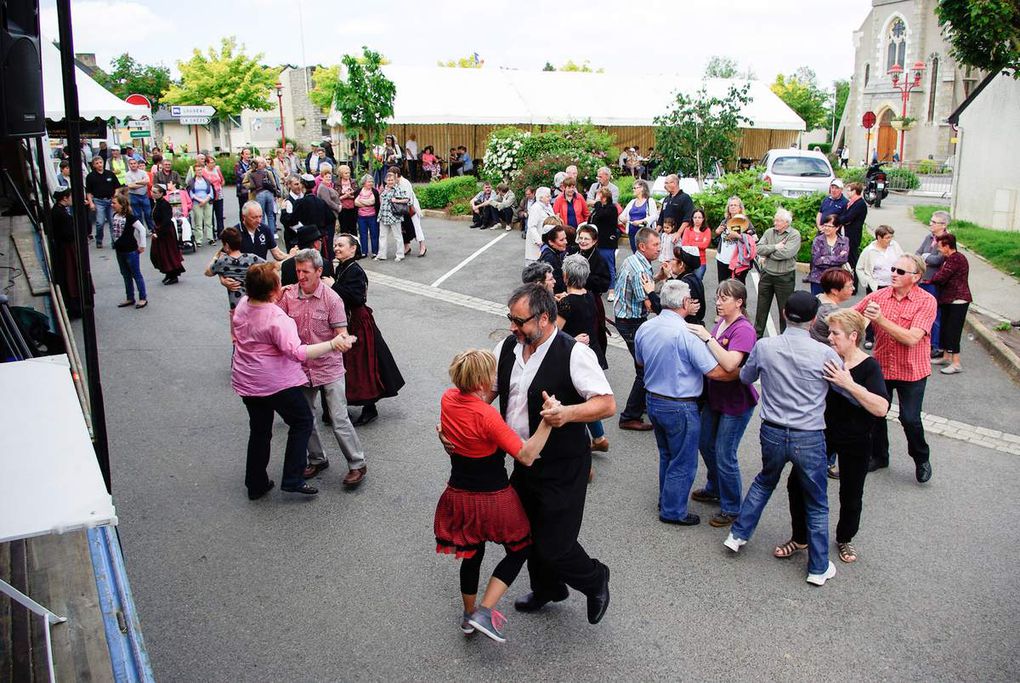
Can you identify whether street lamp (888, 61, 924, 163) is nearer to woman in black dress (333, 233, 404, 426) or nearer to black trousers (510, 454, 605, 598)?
woman in black dress (333, 233, 404, 426)

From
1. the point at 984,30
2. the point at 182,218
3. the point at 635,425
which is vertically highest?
the point at 984,30

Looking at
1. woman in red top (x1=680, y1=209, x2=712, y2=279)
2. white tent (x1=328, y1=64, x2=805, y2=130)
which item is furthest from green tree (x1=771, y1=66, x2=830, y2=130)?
woman in red top (x1=680, y1=209, x2=712, y2=279)

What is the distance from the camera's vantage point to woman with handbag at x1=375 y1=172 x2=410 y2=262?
15.4m

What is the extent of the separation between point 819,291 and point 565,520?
269 inches

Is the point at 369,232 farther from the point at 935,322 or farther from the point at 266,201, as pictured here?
the point at 935,322

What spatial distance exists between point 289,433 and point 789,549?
3.70m

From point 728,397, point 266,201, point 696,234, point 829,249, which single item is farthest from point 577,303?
point 266,201

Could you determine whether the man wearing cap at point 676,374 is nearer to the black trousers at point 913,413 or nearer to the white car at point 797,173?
the black trousers at point 913,413

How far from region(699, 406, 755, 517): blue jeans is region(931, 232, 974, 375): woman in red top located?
15.6 ft

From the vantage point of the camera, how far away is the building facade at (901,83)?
167 feet

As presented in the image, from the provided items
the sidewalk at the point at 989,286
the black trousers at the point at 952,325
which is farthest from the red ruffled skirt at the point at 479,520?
the sidewalk at the point at 989,286

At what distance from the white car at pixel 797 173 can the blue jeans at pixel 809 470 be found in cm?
1469

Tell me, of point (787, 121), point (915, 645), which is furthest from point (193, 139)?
point (915, 645)

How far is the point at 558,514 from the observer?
165 inches
